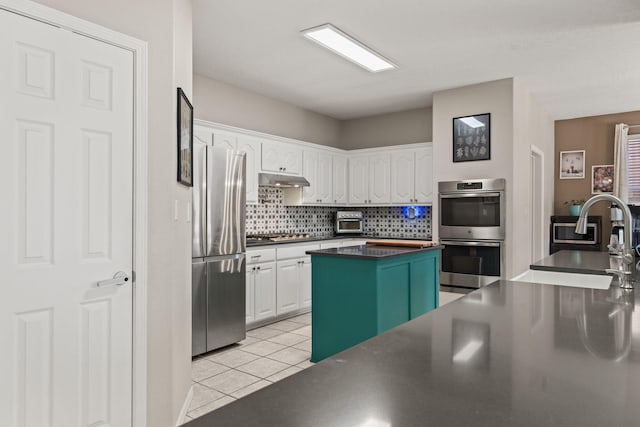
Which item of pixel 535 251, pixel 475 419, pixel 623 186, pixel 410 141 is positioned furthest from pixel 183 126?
pixel 623 186

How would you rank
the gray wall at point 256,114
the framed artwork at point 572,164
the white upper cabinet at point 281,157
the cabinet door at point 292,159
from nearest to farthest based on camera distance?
the gray wall at point 256,114
the white upper cabinet at point 281,157
the cabinet door at point 292,159
the framed artwork at point 572,164

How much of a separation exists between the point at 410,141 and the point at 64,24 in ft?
16.0

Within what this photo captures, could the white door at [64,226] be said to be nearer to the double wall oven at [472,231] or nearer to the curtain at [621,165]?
the double wall oven at [472,231]

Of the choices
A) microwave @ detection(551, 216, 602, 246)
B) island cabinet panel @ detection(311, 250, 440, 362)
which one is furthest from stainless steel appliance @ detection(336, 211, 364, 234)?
microwave @ detection(551, 216, 602, 246)

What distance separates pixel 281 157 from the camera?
5113 millimetres

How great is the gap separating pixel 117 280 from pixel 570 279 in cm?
245

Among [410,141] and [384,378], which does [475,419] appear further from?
[410,141]

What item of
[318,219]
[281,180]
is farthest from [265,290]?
[318,219]

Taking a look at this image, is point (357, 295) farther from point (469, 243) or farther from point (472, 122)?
→ point (472, 122)

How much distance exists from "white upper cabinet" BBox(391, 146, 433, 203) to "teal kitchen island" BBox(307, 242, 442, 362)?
80.4 inches

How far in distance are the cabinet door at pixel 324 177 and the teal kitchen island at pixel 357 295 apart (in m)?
2.33

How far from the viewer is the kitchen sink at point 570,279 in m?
2.32

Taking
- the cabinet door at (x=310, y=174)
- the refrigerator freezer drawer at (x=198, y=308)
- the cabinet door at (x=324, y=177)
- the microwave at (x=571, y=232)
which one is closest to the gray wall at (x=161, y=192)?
the refrigerator freezer drawer at (x=198, y=308)

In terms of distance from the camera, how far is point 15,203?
1728 millimetres
